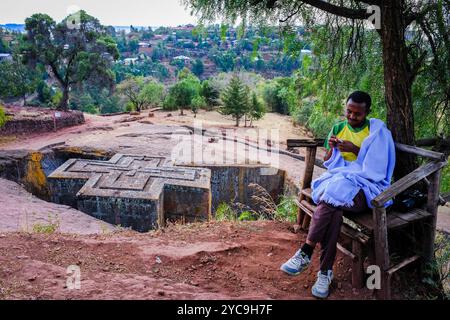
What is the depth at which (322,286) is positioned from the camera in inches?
119

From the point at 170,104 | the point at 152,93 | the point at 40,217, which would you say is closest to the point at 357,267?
the point at 40,217

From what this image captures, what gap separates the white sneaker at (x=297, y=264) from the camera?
3195 mm

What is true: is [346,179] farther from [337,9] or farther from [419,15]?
[419,15]

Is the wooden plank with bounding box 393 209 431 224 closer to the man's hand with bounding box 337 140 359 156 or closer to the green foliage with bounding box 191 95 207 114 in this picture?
the man's hand with bounding box 337 140 359 156

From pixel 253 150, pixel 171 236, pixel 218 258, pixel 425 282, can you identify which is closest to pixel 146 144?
pixel 253 150

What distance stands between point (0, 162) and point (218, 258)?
969cm

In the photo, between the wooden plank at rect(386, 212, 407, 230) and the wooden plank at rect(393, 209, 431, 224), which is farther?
the wooden plank at rect(393, 209, 431, 224)

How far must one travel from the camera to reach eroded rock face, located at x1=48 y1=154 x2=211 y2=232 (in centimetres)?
790

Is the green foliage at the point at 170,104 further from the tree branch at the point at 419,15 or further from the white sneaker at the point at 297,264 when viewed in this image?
the white sneaker at the point at 297,264

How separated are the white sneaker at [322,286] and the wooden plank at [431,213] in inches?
40.6

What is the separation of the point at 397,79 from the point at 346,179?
125 centimetres

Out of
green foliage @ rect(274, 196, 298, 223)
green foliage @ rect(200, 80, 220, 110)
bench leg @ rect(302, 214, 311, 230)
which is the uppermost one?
green foliage @ rect(200, 80, 220, 110)

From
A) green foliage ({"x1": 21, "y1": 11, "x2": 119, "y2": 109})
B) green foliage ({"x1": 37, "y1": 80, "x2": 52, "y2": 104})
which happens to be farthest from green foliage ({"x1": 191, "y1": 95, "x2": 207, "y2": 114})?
green foliage ({"x1": 37, "y1": 80, "x2": 52, "y2": 104})

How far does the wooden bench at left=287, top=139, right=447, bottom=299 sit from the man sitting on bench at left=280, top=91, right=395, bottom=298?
0.59 feet
